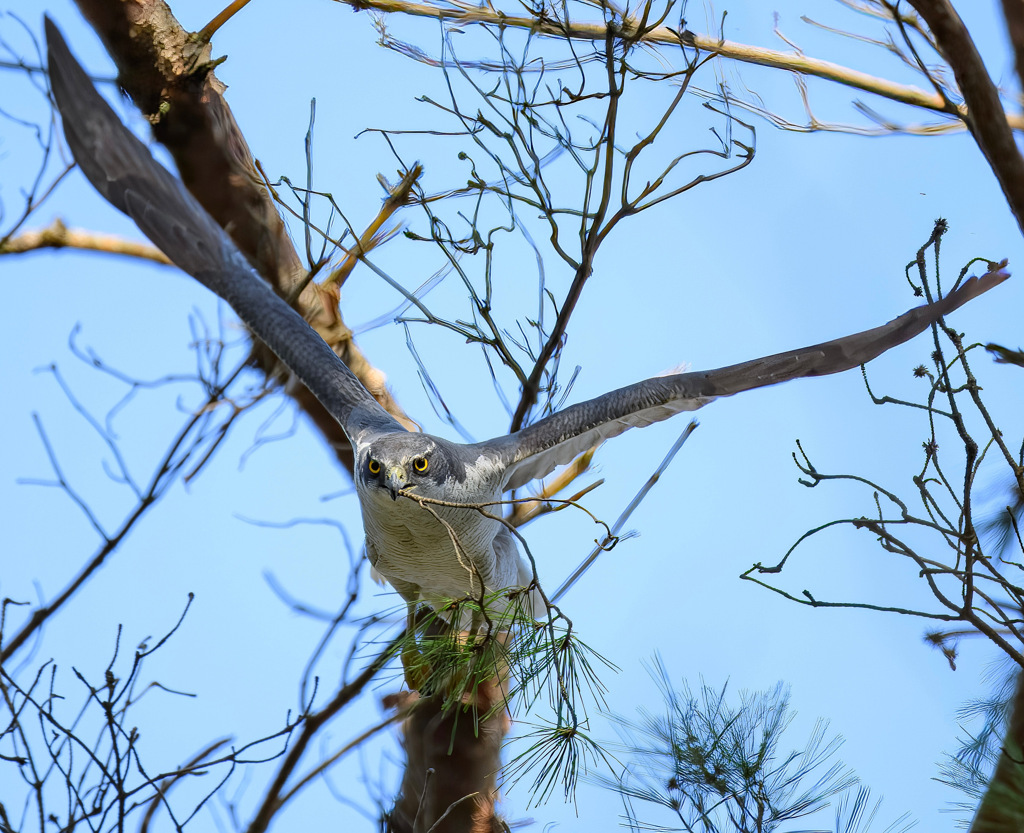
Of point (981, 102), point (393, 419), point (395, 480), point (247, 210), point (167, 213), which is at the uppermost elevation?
point (247, 210)

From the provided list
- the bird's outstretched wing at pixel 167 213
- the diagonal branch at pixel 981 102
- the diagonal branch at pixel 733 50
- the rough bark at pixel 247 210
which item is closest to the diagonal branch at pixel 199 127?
the rough bark at pixel 247 210

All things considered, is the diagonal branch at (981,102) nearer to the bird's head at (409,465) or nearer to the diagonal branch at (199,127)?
the bird's head at (409,465)

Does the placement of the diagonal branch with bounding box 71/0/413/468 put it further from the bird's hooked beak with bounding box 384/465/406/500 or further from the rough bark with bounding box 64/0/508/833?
the bird's hooked beak with bounding box 384/465/406/500

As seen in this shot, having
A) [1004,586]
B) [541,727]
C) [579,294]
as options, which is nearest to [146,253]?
[579,294]

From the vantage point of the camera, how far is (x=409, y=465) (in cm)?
286

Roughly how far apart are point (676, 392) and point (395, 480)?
1.26m

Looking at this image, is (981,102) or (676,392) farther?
(676,392)

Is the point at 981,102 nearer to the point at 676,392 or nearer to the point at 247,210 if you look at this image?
the point at 676,392

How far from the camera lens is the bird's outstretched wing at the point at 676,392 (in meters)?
3.36

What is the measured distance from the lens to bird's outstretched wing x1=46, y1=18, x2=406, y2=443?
3711 millimetres

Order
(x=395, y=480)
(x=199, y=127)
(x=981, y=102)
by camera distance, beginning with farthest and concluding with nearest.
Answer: (x=199, y=127), (x=395, y=480), (x=981, y=102)

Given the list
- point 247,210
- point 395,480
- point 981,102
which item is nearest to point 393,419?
point 395,480

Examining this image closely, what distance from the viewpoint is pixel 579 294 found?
3406 millimetres

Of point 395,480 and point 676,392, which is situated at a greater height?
point 676,392
